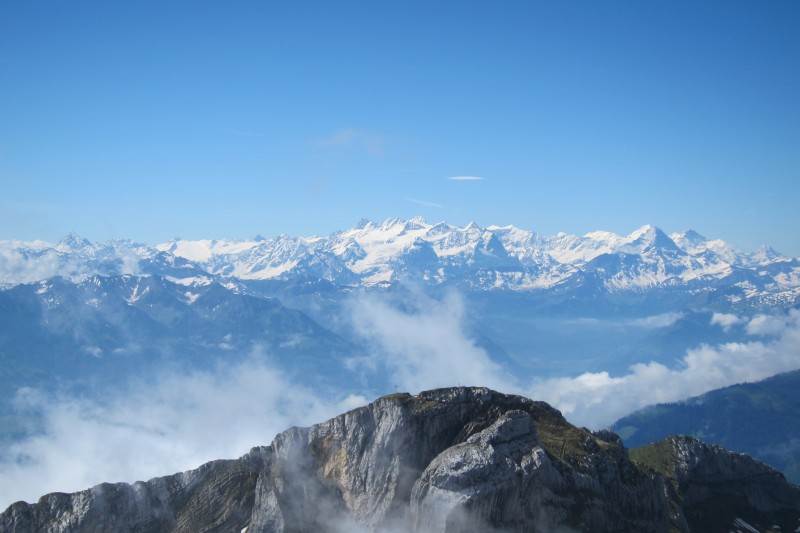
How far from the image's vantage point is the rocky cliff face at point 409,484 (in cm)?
6288

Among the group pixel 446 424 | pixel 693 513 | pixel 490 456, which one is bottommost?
pixel 693 513

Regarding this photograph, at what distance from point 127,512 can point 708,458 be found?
308ft

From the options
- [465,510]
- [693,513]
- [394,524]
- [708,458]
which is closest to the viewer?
[465,510]

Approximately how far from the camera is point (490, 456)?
63.2 metres

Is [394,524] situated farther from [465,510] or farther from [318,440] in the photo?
[318,440]

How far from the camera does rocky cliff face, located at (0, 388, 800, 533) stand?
62.9 meters

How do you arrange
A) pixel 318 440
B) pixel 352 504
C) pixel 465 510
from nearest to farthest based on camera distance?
pixel 465 510, pixel 352 504, pixel 318 440

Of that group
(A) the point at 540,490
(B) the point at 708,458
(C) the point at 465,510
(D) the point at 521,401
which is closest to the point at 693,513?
(B) the point at 708,458

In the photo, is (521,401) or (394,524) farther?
(521,401)

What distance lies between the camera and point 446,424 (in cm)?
7219

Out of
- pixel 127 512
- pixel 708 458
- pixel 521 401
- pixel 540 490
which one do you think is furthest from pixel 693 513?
pixel 127 512

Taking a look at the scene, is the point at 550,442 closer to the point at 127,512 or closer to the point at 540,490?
the point at 540,490

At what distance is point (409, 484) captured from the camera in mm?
68188

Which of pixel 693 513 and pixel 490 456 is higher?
pixel 490 456
